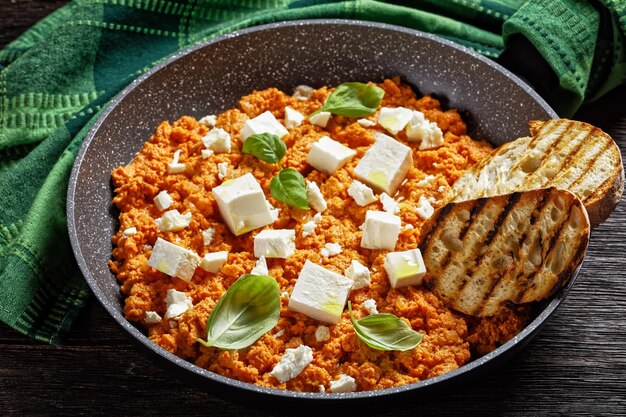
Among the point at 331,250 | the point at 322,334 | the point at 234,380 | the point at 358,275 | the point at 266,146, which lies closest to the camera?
the point at 234,380

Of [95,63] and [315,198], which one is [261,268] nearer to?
[315,198]

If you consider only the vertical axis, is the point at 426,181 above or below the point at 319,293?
above

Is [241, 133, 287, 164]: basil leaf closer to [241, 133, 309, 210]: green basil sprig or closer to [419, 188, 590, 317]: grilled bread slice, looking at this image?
[241, 133, 309, 210]: green basil sprig

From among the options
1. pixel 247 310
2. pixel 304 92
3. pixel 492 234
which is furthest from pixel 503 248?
pixel 304 92


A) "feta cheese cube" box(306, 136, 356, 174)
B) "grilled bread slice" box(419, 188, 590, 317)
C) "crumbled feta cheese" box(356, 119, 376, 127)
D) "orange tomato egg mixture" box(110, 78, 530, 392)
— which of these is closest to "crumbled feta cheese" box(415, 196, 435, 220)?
"orange tomato egg mixture" box(110, 78, 530, 392)

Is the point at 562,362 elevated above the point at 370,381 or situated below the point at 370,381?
below

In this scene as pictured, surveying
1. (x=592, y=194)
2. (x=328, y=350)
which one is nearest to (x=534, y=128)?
(x=592, y=194)

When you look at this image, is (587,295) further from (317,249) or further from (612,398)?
(317,249)
